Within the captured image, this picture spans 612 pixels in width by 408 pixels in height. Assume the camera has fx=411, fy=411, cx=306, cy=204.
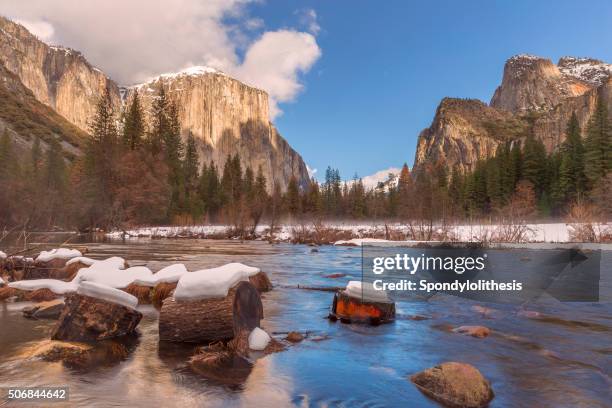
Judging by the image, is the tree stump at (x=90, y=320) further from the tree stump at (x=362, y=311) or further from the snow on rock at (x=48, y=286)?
the tree stump at (x=362, y=311)

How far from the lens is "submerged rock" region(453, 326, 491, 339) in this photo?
22.7ft

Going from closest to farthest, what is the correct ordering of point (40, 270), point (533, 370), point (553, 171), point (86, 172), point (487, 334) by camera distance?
point (533, 370) → point (487, 334) → point (40, 270) → point (86, 172) → point (553, 171)

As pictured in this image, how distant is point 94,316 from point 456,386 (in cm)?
512

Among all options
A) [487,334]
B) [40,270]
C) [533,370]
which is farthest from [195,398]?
[40,270]

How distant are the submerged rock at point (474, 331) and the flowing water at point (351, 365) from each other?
0.74 feet

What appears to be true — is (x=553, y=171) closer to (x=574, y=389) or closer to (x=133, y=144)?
(x=133, y=144)

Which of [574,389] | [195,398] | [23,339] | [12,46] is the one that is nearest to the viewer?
[195,398]

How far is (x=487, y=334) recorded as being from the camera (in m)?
6.95

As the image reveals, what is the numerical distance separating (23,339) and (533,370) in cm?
716

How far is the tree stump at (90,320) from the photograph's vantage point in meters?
6.02

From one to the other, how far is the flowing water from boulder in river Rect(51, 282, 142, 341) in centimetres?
41

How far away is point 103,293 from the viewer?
634 cm

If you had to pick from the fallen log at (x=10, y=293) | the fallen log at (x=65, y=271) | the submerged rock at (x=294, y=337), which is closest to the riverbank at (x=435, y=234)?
the submerged rock at (x=294, y=337)

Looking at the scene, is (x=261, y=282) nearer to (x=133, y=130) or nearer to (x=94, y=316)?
(x=94, y=316)
